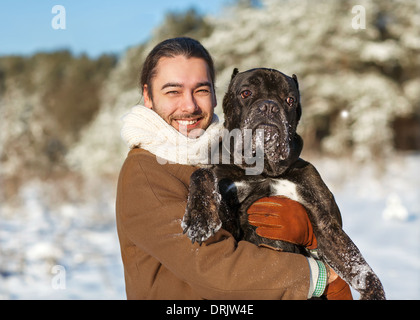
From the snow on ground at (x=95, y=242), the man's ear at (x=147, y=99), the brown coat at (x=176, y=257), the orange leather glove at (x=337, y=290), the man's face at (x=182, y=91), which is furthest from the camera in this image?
the snow on ground at (x=95, y=242)

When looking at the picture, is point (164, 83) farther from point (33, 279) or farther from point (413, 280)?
point (413, 280)

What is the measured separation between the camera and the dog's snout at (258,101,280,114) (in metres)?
2.27

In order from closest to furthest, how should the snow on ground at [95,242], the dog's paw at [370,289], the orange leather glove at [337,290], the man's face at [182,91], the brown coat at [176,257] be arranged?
the brown coat at [176,257] < the dog's paw at [370,289] < the orange leather glove at [337,290] < the man's face at [182,91] < the snow on ground at [95,242]

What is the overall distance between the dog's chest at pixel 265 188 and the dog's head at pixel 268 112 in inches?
2.5

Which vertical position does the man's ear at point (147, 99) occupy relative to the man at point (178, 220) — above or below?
above

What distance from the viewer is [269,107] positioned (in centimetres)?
228

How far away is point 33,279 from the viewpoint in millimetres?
5809

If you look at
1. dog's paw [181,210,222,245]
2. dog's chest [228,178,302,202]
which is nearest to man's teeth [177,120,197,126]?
dog's chest [228,178,302,202]

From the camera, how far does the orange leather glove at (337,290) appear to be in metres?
2.18

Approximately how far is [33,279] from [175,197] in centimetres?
462

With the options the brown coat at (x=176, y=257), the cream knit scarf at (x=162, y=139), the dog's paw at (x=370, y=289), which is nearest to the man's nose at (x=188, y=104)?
the cream knit scarf at (x=162, y=139)

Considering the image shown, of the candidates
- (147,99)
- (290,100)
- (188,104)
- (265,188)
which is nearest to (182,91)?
(188,104)

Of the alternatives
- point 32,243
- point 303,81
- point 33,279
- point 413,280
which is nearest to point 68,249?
point 32,243

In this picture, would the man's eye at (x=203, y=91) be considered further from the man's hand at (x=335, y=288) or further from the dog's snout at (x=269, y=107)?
the man's hand at (x=335, y=288)
